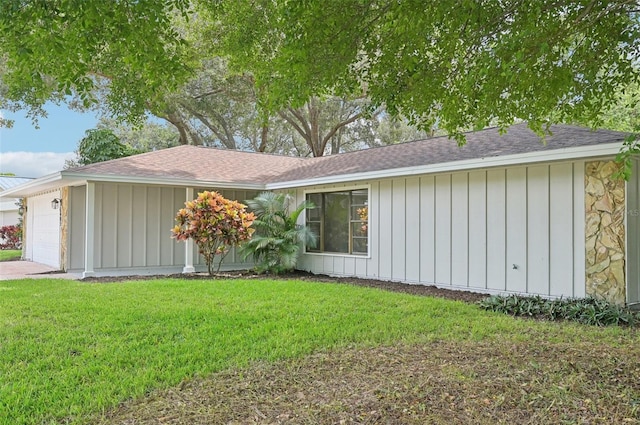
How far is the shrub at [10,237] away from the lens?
808 inches

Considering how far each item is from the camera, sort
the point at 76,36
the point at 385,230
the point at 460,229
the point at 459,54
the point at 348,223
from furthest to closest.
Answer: the point at 348,223 → the point at 385,230 → the point at 460,229 → the point at 459,54 → the point at 76,36

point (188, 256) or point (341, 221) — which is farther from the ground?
point (341, 221)

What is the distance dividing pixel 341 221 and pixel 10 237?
56.5ft

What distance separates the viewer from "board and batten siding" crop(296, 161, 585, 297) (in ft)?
23.6

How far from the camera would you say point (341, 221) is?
10.9m

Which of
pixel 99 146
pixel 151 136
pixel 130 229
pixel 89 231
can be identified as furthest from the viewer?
pixel 151 136

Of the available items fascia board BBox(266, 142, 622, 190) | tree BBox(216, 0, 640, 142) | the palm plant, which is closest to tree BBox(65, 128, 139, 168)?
the palm plant

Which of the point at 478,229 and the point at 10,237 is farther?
the point at 10,237

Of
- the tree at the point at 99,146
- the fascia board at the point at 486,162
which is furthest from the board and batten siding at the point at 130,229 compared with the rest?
the tree at the point at 99,146

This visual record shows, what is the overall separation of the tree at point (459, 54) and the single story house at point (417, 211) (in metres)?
1.38

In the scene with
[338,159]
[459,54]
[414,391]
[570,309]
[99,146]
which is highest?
[99,146]

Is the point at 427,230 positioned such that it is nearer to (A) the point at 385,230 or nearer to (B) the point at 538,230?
(A) the point at 385,230

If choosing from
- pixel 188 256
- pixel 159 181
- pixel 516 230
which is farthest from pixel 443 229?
pixel 159 181

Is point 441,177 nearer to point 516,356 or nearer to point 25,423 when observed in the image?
point 516,356
